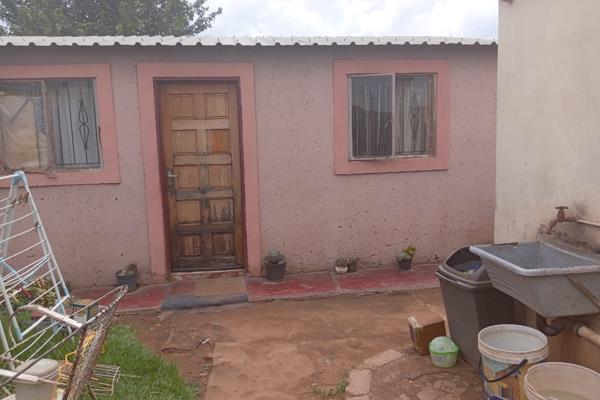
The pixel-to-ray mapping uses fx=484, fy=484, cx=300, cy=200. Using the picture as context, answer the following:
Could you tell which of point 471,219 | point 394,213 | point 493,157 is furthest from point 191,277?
point 493,157

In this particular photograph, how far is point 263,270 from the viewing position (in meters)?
6.10

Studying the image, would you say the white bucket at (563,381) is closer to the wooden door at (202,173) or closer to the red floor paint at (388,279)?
the red floor paint at (388,279)

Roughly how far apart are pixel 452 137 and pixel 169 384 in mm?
4531

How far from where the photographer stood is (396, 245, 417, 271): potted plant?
6145 millimetres

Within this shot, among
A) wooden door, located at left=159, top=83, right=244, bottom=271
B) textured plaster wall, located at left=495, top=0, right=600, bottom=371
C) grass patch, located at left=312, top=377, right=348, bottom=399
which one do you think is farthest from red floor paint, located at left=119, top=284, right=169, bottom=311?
textured plaster wall, located at left=495, top=0, right=600, bottom=371

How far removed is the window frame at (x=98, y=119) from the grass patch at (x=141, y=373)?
84.5 inches

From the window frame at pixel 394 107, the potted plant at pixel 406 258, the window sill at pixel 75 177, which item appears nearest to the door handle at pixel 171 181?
the window sill at pixel 75 177

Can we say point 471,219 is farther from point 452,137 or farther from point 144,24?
point 144,24

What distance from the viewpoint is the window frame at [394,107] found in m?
5.93

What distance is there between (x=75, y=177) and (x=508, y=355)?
16.2 feet

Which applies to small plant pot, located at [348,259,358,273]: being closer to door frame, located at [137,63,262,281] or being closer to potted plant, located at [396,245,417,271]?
potted plant, located at [396,245,417,271]

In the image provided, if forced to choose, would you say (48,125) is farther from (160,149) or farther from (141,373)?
(141,373)

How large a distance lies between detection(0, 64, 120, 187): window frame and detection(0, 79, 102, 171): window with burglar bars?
0.08 meters

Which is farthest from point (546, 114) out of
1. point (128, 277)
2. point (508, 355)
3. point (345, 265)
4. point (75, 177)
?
point (75, 177)
